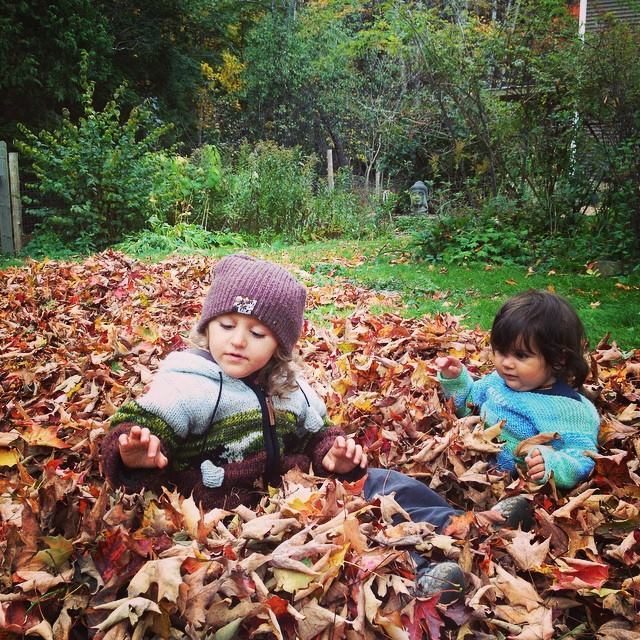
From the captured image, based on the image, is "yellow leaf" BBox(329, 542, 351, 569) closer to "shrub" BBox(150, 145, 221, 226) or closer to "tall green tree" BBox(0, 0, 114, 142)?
"shrub" BBox(150, 145, 221, 226)

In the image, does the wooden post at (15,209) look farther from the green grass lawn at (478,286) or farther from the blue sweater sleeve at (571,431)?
the blue sweater sleeve at (571,431)

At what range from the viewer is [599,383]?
322cm

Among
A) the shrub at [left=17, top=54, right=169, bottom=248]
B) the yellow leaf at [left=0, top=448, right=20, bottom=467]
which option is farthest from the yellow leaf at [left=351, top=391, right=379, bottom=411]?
the shrub at [left=17, top=54, right=169, bottom=248]

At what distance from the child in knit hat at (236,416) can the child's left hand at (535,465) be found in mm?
360

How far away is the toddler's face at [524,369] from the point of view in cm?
244

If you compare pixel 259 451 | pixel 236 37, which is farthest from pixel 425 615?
pixel 236 37

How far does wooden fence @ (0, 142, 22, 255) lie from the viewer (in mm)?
9648

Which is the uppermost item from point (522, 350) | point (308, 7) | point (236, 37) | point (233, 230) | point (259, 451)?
point (308, 7)

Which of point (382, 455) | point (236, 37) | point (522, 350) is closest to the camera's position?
point (522, 350)

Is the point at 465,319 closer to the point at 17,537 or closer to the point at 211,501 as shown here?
the point at 211,501

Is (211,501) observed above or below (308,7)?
below

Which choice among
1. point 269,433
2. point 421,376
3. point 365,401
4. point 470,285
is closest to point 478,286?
point 470,285

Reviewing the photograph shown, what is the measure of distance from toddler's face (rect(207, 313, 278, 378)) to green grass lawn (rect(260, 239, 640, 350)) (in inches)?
113

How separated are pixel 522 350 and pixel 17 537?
1855 millimetres
